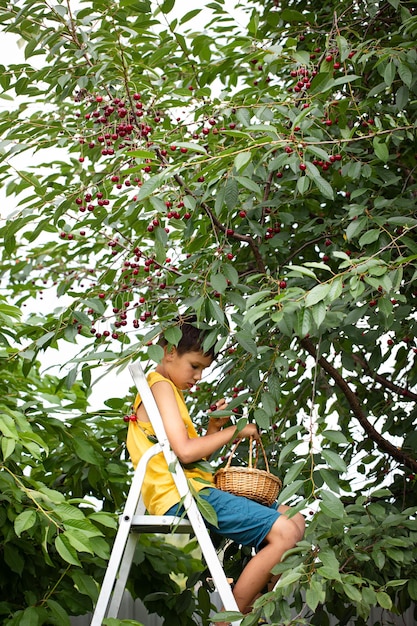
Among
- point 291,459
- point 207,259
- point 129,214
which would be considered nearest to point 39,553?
point 291,459

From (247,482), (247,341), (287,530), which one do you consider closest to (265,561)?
(287,530)

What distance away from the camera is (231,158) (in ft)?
6.69

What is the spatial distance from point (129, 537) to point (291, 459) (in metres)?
0.61

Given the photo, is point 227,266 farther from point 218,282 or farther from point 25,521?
point 25,521

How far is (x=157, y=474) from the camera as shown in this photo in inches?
88.3

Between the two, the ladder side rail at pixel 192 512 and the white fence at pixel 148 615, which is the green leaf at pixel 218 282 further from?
the white fence at pixel 148 615

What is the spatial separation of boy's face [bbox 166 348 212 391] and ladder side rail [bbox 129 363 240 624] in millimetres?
182

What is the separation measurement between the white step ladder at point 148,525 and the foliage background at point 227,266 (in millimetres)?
74

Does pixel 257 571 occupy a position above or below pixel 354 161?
below

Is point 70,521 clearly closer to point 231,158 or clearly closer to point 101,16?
point 231,158

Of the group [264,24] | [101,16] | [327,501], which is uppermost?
[264,24]

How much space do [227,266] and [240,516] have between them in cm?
62

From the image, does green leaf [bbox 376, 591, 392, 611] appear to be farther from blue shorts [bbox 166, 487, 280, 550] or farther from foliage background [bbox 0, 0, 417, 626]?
blue shorts [bbox 166, 487, 280, 550]

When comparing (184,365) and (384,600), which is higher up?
(184,365)
